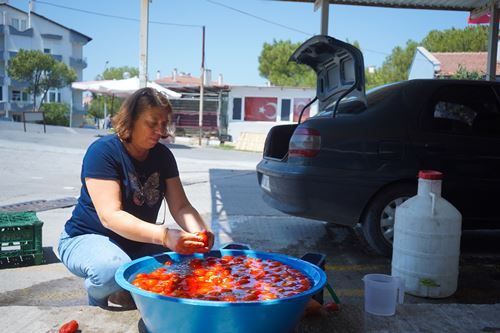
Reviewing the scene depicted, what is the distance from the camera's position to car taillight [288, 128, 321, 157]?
4562mm

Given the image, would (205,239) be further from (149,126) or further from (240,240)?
(240,240)

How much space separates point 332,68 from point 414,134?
56.1 inches

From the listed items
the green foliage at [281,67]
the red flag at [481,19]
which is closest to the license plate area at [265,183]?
the red flag at [481,19]

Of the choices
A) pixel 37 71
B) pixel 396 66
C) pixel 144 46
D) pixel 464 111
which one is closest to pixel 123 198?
pixel 464 111

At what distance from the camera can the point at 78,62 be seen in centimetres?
6138

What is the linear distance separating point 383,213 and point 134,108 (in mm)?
2779

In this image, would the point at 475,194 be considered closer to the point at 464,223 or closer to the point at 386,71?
the point at 464,223

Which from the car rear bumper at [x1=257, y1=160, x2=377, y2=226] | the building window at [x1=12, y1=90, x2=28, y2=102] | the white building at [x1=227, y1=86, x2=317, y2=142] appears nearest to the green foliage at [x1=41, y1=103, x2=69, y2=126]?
the building window at [x1=12, y1=90, x2=28, y2=102]

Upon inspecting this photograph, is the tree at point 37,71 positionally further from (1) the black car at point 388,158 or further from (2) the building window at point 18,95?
(1) the black car at point 388,158

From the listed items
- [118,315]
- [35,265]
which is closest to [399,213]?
[118,315]

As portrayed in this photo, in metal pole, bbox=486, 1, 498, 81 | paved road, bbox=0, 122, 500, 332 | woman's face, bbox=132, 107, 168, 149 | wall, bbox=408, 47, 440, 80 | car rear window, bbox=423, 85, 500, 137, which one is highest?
wall, bbox=408, 47, 440, 80

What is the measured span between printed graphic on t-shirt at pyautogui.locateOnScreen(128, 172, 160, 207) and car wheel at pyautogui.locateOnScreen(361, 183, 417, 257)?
7.76 feet

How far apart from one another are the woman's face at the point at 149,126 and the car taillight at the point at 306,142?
6.86ft

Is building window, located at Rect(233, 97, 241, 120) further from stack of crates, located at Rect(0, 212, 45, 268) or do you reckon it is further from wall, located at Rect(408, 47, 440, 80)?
stack of crates, located at Rect(0, 212, 45, 268)
